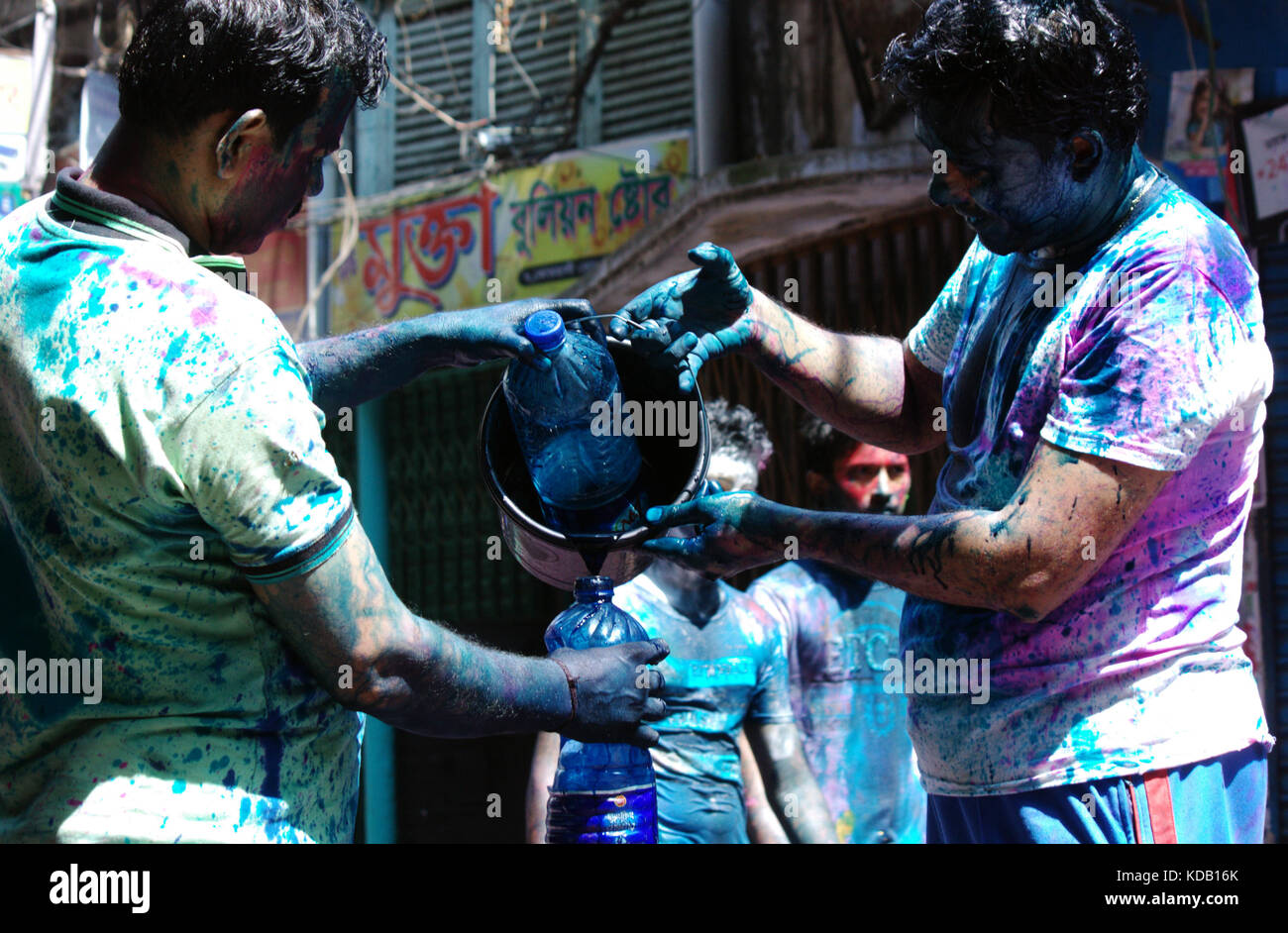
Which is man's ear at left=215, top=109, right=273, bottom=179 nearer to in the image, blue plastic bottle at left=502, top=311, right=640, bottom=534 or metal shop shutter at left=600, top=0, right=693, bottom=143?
blue plastic bottle at left=502, top=311, right=640, bottom=534

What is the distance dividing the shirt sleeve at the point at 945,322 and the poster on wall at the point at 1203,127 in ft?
9.82

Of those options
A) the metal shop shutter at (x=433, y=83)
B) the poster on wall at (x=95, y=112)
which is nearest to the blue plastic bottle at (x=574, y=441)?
the poster on wall at (x=95, y=112)

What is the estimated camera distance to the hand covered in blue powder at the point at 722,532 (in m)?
1.97

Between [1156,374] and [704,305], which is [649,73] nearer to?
[704,305]

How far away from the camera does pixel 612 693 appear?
177 cm

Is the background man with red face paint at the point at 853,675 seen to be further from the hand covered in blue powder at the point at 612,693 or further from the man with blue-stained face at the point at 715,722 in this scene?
the hand covered in blue powder at the point at 612,693

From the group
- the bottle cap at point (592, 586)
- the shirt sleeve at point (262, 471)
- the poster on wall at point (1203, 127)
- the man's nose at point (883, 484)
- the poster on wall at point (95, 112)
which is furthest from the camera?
the poster on wall at point (95, 112)

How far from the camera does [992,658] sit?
1889 mm

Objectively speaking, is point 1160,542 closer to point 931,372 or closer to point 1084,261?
point 1084,261

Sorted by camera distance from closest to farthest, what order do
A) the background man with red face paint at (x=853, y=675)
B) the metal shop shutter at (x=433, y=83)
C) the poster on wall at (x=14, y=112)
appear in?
the background man with red face paint at (x=853, y=675) < the poster on wall at (x=14, y=112) < the metal shop shutter at (x=433, y=83)

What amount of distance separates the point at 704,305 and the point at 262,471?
1074mm

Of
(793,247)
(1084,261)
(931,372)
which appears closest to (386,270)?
(793,247)
